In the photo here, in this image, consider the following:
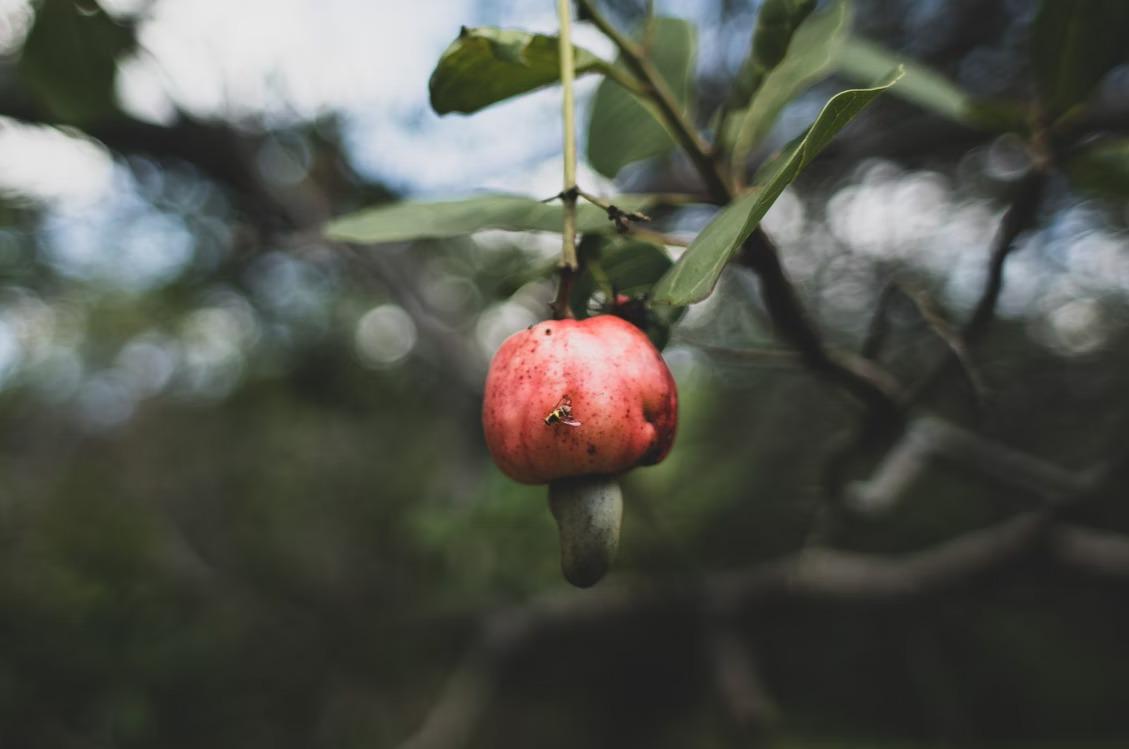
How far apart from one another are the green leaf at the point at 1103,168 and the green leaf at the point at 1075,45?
7 centimetres

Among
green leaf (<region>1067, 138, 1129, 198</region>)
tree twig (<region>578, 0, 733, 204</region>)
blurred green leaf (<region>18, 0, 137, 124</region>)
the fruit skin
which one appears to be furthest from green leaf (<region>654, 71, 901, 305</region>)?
blurred green leaf (<region>18, 0, 137, 124</region>)

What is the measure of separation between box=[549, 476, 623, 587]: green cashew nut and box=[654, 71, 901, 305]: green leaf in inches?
5.1

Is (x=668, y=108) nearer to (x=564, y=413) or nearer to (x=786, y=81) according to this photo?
(x=786, y=81)

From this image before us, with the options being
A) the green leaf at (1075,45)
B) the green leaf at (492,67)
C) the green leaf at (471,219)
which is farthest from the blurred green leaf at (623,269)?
the green leaf at (1075,45)

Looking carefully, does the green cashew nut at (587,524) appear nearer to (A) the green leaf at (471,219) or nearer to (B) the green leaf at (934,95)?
(A) the green leaf at (471,219)

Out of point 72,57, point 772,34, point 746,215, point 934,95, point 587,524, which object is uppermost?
point 72,57

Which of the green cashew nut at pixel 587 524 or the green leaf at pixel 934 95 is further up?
the green leaf at pixel 934 95

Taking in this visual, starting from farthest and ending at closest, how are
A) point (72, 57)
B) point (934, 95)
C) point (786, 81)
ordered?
point (72, 57) < point (934, 95) < point (786, 81)

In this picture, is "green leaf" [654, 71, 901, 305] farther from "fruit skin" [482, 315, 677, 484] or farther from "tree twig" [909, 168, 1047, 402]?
"tree twig" [909, 168, 1047, 402]

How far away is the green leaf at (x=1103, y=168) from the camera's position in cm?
79

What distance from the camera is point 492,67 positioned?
581mm

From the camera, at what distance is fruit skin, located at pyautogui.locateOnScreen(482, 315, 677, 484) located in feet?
1.62

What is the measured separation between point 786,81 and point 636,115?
0.14 meters

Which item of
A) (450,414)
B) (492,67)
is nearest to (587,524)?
(492,67)
